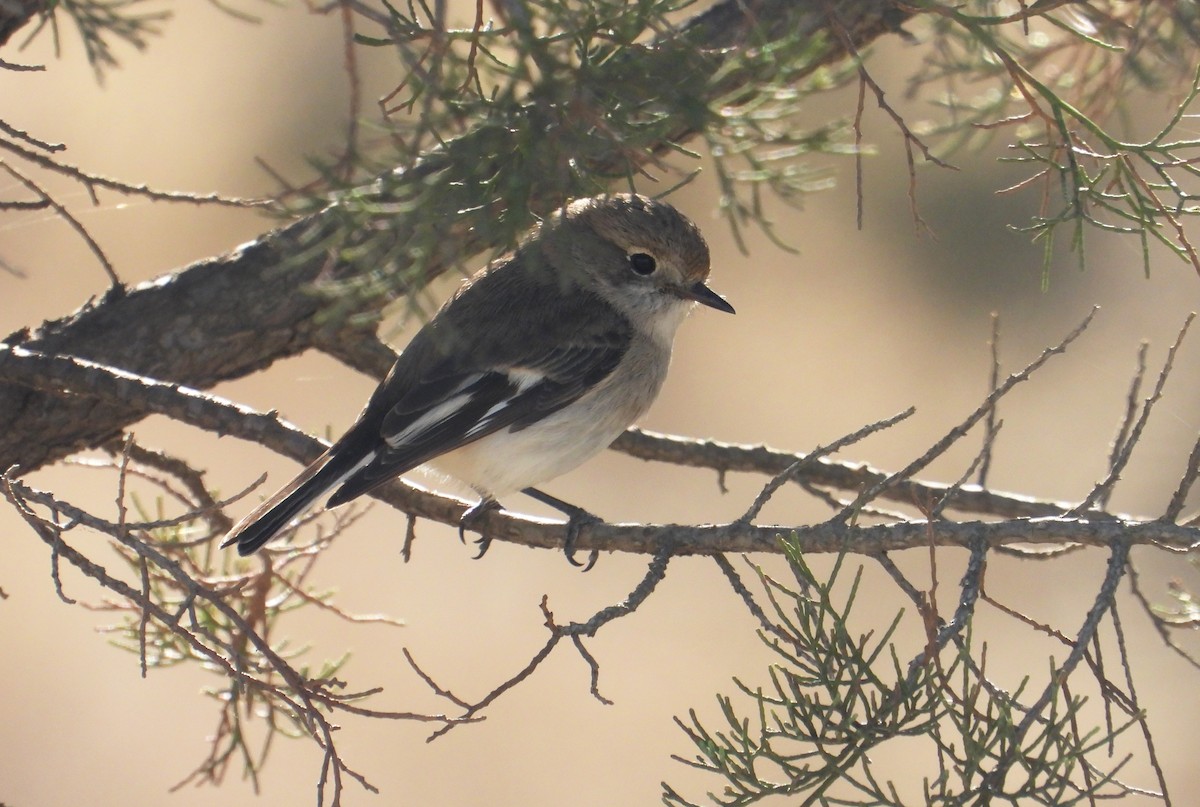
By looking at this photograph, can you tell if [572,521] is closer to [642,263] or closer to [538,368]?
[538,368]

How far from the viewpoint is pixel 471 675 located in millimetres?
7215

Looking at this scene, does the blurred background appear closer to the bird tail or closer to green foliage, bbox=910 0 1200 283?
the bird tail

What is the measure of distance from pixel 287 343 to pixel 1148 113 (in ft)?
29.7

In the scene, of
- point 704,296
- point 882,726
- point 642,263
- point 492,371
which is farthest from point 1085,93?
point 882,726

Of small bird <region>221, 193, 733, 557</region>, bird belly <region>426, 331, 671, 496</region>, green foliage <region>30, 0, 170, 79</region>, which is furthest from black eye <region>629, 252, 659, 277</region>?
green foliage <region>30, 0, 170, 79</region>

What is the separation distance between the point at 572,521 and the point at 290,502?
734mm

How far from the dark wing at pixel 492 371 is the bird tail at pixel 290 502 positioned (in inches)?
5.5

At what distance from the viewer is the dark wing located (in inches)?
136

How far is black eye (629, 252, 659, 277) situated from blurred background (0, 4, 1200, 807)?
7.77 ft

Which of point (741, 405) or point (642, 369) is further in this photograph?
point (741, 405)

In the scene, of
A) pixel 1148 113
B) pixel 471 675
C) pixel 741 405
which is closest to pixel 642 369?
pixel 471 675

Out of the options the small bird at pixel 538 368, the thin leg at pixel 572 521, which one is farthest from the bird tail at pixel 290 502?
the thin leg at pixel 572 521

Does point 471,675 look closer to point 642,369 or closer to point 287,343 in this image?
point 642,369

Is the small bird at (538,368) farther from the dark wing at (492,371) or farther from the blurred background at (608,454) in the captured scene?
the blurred background at (608,454)
